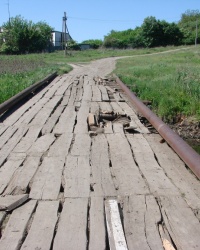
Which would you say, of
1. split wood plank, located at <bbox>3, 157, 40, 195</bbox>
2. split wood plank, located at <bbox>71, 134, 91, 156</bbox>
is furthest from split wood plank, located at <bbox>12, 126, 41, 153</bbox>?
split wood plank, located at <bbox>71, 134, 91, 156</bbox>

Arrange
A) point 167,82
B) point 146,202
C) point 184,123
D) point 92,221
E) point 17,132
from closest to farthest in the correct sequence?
point 92,221 < point 146,202 < point 17,132 < point 184,123 < point 167,82

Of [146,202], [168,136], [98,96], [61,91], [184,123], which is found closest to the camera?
[146,202]

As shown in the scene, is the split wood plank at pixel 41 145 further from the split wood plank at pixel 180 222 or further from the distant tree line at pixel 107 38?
the distant tree line at pixel 107 38

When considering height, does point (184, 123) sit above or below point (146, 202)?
below

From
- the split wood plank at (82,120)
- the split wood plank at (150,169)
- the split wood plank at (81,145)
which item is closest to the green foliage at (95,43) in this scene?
the split wood plank at (82,120)

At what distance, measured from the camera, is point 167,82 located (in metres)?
13.6

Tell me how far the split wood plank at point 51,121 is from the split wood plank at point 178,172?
157cm

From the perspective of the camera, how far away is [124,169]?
415cm

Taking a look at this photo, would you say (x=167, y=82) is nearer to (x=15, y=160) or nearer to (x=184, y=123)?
(x=184, y=123)

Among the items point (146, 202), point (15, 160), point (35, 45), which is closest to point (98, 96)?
point (15, 160)

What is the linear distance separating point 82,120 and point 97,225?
4.12 meters

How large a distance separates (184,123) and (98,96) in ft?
7.73

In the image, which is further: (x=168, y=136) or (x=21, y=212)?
(x=168, y=136)

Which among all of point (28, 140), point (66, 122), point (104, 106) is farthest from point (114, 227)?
point (104, 106)
